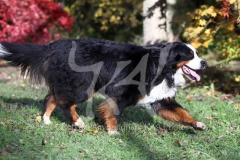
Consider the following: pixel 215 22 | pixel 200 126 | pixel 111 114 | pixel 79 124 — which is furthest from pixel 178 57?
pixel 215 22

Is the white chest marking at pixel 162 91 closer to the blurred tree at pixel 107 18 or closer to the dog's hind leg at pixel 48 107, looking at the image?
the dog's hind leg at pixel 48 107

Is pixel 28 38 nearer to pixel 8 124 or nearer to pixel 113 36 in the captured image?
pixel 113 36

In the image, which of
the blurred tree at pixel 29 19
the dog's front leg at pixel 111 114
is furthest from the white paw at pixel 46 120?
the blurred tree at pixel 29 19

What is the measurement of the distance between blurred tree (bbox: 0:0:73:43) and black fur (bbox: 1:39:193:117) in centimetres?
628

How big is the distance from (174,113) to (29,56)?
237cm

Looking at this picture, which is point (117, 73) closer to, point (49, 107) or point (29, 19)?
point (49, 107)

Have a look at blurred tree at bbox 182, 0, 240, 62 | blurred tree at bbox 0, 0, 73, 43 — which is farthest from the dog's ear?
blurred tree at bbox 0, 0, 73, 43

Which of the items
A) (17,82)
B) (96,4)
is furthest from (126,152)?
(96,4)

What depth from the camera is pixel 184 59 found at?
18.6 ft

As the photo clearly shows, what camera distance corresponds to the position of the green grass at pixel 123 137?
4762 millimetres

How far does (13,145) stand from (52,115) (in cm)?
176

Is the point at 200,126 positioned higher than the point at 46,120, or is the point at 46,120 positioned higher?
the point at 200,126

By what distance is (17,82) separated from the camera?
34.0 ft

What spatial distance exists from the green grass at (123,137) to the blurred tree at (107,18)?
395 inches
